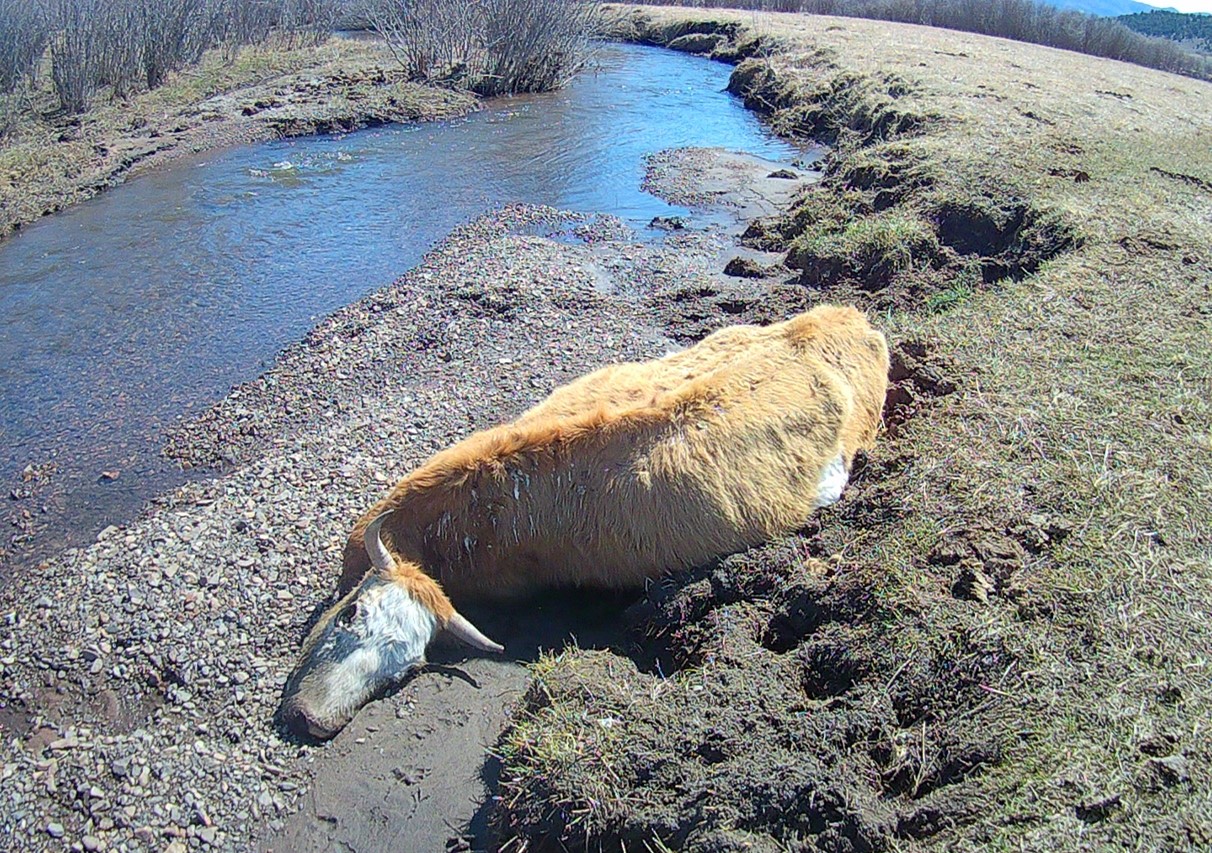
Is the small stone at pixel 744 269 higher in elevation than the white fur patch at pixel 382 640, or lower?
higher

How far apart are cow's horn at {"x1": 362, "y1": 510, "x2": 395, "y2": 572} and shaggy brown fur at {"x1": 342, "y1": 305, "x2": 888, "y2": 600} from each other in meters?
0.08

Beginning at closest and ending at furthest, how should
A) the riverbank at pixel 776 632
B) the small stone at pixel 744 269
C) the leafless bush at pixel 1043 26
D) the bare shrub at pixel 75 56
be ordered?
the riverbank at pixel 776 632 < the small stone at pixel 744 269 < the bare shrub at pixel 75 56 < the leafless bush at pixel 1043 26

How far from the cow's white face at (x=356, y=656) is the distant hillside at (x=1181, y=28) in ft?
147

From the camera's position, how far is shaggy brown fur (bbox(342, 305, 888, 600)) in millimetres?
5188

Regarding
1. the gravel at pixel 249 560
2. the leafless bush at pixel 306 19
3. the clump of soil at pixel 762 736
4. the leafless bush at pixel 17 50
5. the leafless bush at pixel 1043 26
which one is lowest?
the gravel at pixel 249 560

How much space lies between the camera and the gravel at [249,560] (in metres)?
4.63

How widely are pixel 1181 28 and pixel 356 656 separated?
53.4 metres

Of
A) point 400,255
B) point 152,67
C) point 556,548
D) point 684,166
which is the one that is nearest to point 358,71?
point 152,67

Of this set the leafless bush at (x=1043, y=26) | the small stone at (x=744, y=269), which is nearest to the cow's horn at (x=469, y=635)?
the small stone at (x=744, y=269)

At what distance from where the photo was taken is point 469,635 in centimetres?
504

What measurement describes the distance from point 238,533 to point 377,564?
6.64 feet

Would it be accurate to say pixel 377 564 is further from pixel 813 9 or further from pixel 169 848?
pixel 813 9

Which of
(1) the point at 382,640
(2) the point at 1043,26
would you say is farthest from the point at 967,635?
(2) the point at 1043,26

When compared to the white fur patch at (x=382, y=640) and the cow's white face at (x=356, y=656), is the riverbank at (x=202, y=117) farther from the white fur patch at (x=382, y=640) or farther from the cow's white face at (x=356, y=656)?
the white fur patch at (x=382, y=640)
